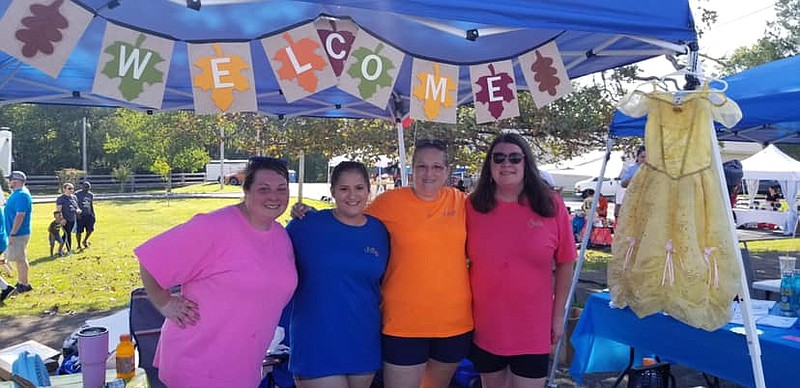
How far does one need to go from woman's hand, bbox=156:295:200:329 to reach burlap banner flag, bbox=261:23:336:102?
0.95 meters

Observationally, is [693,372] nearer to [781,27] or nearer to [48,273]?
[48,273]

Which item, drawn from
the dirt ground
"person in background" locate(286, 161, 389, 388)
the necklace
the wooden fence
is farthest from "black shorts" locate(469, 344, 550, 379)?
the wooden fence

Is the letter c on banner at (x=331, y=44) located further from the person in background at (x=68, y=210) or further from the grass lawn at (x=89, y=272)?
the person in background at (x=68, y=210)

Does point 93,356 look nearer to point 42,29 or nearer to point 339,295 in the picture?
point 339,295

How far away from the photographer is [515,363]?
2.44 meters

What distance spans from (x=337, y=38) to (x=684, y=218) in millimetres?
1850

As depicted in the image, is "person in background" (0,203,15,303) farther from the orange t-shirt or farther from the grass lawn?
the orange t-shirt

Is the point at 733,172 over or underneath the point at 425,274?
over

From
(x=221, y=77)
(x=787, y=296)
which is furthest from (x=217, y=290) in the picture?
(x=787, y=296)

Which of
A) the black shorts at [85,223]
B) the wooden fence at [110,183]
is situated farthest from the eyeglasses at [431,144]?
the wooden fence at [110,183]

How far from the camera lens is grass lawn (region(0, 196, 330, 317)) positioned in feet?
21.9

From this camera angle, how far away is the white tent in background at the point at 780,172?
1461 cm

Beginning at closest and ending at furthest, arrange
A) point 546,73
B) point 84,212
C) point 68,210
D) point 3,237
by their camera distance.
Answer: point 546,73, point 3,237, point 68,210, point 84,212

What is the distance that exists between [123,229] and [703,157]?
14.3 metres
